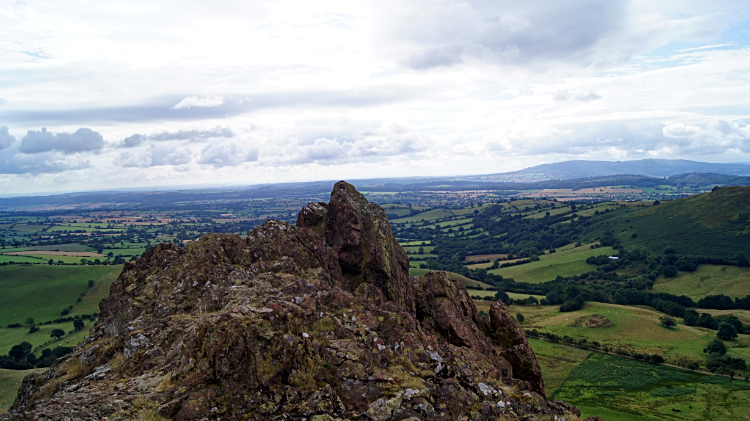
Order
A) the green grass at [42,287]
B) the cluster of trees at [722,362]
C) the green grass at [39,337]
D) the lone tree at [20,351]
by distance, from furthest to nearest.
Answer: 1. the green grass at [42,287]
2. the green grass at [39,337]
3. the lone tree at [20,351]
4. the cluster of trees at [722,362]

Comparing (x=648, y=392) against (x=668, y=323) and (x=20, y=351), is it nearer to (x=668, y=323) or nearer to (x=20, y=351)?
(x=668, y=323)

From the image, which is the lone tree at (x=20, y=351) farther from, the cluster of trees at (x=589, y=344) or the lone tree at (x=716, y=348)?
the lone tree at (x=716, y=348)

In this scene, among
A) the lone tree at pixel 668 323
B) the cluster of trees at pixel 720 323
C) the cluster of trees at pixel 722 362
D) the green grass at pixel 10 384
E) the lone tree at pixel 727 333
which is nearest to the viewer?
the green grass at pixel 10 384

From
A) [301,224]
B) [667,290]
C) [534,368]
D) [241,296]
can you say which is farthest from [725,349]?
[241,296]

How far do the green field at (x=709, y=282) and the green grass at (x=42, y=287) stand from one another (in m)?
210

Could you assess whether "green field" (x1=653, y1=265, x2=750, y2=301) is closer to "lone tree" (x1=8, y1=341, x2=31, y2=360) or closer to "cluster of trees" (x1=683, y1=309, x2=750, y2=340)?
"cluster of trees" (x1=683, y1=309, x2=750, y2=340)

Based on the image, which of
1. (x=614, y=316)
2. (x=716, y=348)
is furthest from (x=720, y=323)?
(x=614, y=316)

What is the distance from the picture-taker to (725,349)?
312ft

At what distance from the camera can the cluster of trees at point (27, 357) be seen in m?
87.2

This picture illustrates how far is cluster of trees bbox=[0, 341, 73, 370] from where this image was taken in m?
87.2

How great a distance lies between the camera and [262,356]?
52.5ft

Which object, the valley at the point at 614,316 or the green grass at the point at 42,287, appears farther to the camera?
the green grass at the point at 42,287

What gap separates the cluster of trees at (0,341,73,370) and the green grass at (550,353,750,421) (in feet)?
338

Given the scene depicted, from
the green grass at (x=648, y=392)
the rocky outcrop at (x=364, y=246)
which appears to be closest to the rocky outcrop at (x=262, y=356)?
the rocky outcrop at (x=364, y=246)
